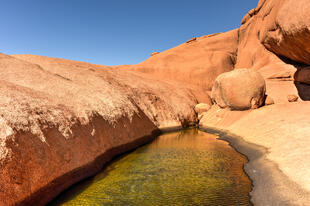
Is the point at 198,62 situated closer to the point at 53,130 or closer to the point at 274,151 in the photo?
the point at 274,151

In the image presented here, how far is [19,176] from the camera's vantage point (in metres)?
5.06

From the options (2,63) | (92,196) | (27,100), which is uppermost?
(2,63)

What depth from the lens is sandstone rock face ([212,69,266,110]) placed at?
50.3 feet

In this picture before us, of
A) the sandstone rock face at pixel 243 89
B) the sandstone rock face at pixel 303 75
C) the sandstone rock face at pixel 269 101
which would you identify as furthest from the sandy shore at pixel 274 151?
the sandstone rock face at pixel 303 75

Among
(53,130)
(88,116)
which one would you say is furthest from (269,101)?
(53,130)

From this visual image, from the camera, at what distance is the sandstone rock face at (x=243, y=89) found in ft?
50.3

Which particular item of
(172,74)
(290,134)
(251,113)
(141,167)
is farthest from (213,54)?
(141,167)

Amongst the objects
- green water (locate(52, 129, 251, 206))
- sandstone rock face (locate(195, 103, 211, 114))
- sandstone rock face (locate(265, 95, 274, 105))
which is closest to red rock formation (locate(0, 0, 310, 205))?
green water (locate(52, 129, 251, 206))

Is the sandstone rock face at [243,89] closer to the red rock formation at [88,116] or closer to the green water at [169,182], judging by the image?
the red rock formation at [88,116]

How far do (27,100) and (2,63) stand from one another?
22.5 feet

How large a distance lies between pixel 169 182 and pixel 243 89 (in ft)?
37.8

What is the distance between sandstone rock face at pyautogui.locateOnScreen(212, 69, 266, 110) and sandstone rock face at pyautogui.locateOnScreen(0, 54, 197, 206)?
694 centimetres

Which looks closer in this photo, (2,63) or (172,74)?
(2,63)

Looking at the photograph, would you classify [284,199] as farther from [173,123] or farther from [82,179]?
[173,123]
